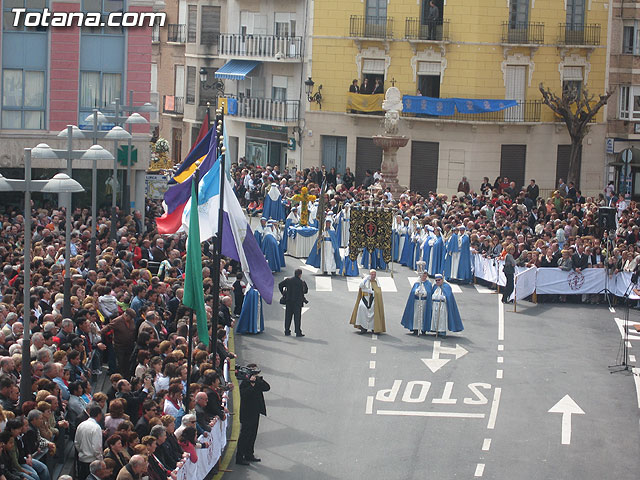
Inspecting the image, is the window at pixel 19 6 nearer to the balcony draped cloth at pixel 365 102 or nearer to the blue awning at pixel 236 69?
the balcony draped cloth at pixel 365 102

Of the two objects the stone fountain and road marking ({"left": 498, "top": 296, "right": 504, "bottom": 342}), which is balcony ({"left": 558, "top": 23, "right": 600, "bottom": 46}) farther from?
road marking ({"left": 498, "top": 296, "right": 504, "bottom": 342})

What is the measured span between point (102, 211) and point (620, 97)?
25727mm

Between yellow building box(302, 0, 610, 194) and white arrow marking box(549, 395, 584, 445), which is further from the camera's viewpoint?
yellow building box(302, 0, 610, 194)

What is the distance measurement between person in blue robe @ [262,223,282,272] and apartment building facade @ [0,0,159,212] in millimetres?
5710

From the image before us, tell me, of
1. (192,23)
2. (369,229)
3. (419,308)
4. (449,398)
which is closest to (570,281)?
(369,229)

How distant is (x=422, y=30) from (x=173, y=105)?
17040 mm

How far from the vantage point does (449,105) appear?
1943 inches

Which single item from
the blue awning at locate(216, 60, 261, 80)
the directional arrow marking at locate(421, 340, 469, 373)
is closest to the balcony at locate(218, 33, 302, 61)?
the blue awning at locate(216, 60, 261, 80)

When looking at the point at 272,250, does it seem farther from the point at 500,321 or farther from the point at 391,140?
the point at 391,140

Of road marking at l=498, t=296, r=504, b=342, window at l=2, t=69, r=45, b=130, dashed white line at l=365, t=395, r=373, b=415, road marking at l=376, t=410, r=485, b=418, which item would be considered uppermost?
window at l=2, t=69, r=45, b=130

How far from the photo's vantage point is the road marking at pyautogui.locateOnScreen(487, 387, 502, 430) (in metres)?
21.4

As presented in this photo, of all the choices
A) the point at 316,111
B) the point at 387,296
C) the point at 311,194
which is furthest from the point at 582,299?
the point at 316,111

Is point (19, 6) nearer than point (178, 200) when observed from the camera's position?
No

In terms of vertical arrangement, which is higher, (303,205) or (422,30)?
(422,30)
